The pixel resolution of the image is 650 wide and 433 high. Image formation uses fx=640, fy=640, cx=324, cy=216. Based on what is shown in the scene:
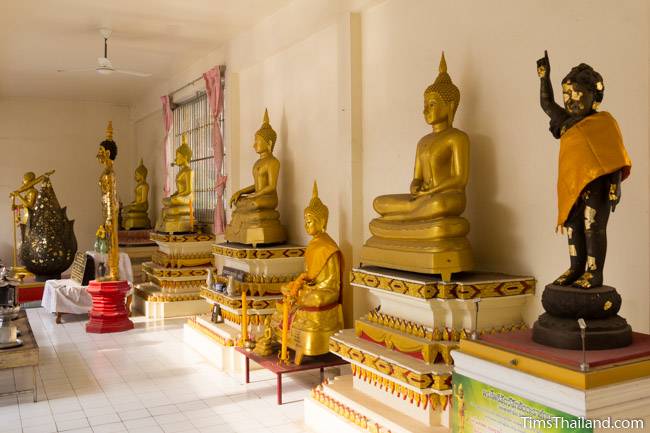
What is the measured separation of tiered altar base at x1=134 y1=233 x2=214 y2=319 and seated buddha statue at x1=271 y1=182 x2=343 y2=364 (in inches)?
134

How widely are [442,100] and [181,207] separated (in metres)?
5.23

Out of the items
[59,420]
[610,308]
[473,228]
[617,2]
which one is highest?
[617,2]

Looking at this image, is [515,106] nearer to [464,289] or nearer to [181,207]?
[464,289]

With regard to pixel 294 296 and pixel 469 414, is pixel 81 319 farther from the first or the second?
pixel 469 414

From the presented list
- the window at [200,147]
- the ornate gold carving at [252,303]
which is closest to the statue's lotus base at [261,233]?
the ornate gold carving at [252,303]

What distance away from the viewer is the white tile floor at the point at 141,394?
4305 millimetres

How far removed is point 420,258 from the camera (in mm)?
3617

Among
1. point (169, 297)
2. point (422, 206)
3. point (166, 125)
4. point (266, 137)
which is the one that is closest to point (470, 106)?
point (422, 206)

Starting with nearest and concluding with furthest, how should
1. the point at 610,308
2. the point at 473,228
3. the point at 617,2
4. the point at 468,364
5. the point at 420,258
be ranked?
the point at 610,308
the point at 468,364
the point at 617,2
the point at 420,258
the point at 473,228

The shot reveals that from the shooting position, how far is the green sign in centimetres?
235

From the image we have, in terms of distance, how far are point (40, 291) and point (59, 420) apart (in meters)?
5.52

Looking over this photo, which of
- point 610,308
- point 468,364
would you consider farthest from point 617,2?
point 468,364

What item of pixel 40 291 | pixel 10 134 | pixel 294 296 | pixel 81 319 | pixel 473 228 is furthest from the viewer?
pixel 10 134

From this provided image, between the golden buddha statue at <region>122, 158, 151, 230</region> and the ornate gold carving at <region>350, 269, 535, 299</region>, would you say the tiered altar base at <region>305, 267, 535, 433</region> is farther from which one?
the golden buddha statue at <region>122, 158, 151, 230</region>
